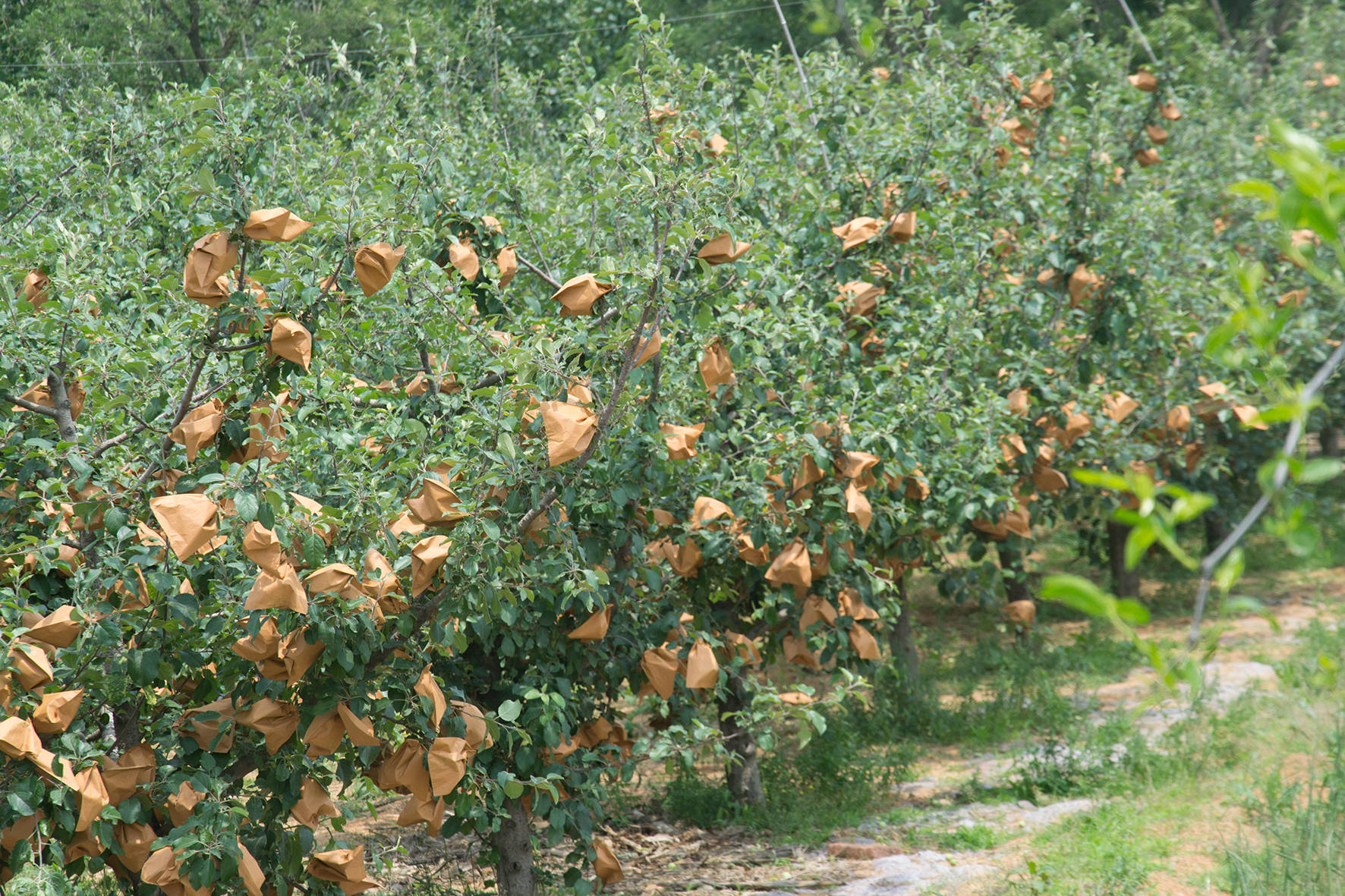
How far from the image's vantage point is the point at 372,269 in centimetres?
265

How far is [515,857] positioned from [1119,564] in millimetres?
5950

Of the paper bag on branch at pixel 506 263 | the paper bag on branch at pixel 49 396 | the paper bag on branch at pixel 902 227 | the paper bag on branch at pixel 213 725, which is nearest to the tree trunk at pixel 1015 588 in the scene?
the paper bag on branch at pixel 902 227

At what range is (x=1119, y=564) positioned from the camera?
27.3ft

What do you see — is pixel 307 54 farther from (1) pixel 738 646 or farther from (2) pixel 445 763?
(2) pixel 445 763

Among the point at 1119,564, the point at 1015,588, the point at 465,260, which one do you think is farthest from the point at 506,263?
the point at 1119,564

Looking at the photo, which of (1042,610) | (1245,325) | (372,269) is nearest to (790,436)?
(372,269)

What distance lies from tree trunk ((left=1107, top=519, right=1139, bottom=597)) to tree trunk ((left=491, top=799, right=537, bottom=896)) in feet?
18.1

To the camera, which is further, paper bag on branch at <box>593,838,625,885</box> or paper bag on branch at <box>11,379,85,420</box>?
paper bag on branch at <box>593,838,625,885</box>

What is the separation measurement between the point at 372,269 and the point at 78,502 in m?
0.88

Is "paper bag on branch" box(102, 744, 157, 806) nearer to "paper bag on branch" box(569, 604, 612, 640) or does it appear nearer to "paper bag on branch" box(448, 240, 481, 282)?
"paper bag on branch" box(569, 604, 612, 640)

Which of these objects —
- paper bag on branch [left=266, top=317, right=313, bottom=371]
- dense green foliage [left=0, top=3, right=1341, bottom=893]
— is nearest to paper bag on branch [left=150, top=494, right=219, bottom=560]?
dense green foliage [left=0, top=3, right=1341, bottom=893]

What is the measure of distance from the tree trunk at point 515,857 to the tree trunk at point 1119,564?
5522mm

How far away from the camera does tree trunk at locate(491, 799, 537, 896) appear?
12.4 ft

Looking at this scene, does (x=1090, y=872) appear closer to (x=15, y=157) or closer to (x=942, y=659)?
(x=942, y=659)
